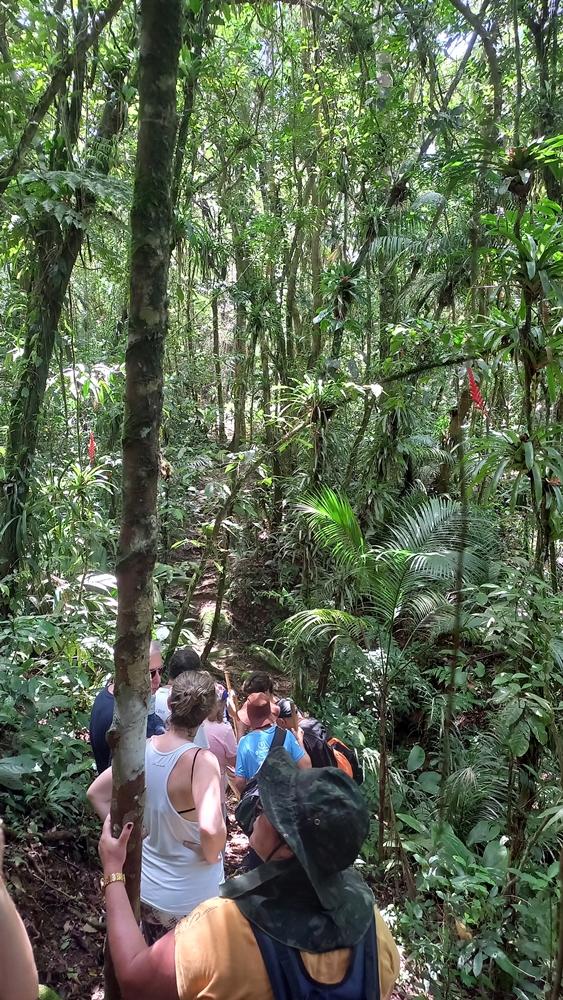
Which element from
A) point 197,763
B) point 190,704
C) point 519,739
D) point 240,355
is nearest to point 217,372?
point 240,355

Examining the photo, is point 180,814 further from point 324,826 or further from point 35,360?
point 35,360

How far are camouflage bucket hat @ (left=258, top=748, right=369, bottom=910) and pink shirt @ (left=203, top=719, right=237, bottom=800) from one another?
1.77 metres

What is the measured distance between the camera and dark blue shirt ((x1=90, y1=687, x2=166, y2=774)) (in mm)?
2357

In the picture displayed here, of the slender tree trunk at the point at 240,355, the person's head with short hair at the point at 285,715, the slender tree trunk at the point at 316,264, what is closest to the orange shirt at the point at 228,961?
the person's head with short hair at the point at 285,715

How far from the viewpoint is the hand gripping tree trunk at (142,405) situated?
1.35 m

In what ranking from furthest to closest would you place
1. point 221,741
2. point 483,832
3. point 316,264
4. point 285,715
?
point 316,264 < point 483,832 < point 285,715 < point 221,741

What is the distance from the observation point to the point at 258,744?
2660mm

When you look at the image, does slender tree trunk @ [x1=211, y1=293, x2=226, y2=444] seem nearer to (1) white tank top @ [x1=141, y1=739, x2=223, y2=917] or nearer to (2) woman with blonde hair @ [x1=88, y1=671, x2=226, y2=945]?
(2) woman with blonde hair @ [x1=88, y1=671, x2=226, y2=945]

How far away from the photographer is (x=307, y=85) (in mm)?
6941

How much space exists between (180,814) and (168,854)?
18cm

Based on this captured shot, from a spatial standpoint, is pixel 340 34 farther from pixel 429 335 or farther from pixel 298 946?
pixel 298 946

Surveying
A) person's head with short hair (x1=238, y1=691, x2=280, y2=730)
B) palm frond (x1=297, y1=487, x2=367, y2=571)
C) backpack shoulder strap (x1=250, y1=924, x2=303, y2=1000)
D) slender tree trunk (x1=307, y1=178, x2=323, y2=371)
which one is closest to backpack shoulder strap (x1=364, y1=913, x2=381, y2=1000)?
backpack shoulder strap (x1=250, y1=924, x2=303, y2=1000)

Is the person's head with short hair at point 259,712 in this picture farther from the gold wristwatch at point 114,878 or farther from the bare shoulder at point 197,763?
the gold wristwatch at point 114,878

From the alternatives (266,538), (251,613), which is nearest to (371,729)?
(251,613)
